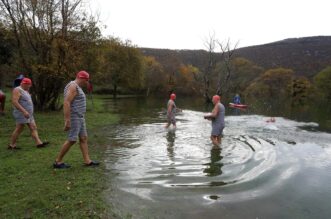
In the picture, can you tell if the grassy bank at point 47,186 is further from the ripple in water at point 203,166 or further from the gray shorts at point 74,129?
the gray shorts at point 74,129

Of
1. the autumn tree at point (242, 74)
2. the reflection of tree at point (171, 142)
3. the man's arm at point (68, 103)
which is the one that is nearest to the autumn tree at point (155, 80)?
the autumn tree at point (242, 74)

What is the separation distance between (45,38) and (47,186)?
1597cm

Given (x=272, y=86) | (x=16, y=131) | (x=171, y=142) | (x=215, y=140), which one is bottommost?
(x=171, y=142)

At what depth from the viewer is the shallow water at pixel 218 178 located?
5779 mm

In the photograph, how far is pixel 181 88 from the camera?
83.1m

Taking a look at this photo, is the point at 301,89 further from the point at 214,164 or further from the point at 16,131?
the point at 16,131

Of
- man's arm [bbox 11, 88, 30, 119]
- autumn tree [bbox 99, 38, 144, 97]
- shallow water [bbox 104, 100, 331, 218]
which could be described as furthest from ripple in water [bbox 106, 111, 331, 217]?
autumn tree [bbox 99, 38, 144, 97]

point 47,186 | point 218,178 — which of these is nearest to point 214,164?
point 218,178

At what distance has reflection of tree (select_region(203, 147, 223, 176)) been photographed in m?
8.31

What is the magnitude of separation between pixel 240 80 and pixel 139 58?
115 ft

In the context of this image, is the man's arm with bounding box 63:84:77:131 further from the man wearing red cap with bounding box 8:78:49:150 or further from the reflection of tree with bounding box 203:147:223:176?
the reflection of tree with bounding box 203:147:223:176

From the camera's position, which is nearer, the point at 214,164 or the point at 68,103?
the point at 68,103

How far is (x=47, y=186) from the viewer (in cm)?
633

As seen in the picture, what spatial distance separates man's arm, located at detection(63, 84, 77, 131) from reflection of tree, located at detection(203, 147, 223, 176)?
3.82 metres
